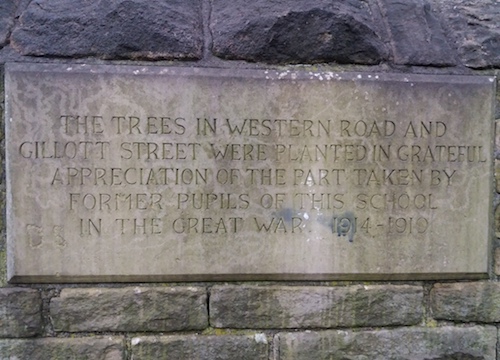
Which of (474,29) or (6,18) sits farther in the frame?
(474,29)

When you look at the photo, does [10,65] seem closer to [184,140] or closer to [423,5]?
[184,140]

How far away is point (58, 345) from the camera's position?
2.11m

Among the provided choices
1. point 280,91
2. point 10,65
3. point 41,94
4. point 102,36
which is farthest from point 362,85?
point 10,65

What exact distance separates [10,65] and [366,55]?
1.62 metres

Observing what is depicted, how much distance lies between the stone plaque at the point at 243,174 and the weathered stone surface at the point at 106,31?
9cm

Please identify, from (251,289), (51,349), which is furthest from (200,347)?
(51,349)

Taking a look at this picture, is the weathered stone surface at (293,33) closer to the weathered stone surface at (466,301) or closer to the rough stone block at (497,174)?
the rough stone block at (497,174)

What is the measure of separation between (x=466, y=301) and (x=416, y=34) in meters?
1.32

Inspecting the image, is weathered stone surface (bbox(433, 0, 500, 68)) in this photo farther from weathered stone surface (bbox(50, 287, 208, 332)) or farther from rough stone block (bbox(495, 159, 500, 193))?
weathered stone surface (bbox(50, 287, 208, 332))

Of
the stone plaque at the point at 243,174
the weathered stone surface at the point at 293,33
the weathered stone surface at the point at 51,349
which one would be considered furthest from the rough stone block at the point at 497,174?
the weathered stone surface at the point at 51,349

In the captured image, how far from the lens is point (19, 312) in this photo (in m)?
2.11

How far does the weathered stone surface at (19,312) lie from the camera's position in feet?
6.89

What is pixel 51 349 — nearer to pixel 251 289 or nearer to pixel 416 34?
pixel 251 289

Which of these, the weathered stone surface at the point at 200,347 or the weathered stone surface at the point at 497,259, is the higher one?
the weathered stone surface at the point at 497,259
